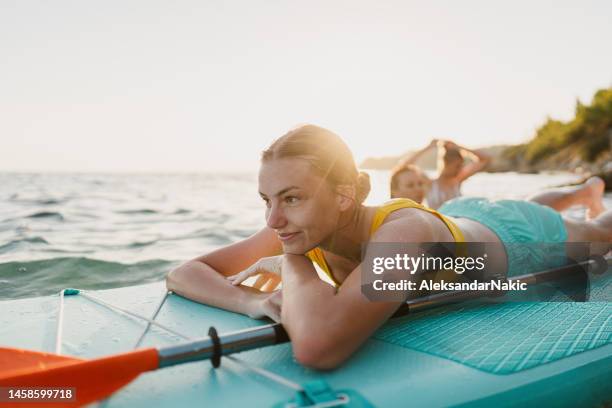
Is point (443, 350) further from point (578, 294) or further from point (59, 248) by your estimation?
point (59, 248)

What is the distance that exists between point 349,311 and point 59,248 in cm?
484

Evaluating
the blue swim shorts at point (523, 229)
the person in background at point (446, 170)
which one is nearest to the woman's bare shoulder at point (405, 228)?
the blue swim shorts at point (523, 229)

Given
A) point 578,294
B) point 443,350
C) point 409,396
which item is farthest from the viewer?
point 578,294

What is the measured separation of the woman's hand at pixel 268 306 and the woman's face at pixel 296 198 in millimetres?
314

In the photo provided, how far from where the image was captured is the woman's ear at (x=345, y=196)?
188 centimetres

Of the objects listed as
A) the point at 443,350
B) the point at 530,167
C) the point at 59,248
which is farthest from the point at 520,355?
the point at 530,167

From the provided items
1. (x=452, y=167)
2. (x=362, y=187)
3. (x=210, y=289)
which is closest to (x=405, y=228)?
(x=362, y=187)

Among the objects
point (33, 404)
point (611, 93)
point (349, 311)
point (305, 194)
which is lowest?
point (33, 404)

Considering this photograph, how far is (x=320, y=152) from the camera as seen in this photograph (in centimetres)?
181

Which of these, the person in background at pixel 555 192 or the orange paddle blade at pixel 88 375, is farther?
the person in background at pixel 555 192

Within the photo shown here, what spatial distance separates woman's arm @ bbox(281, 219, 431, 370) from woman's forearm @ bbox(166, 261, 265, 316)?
0.53 metres

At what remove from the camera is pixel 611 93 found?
129 feet

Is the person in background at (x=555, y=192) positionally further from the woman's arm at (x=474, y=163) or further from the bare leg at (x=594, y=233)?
the woman's arm at (x=474, y=163)

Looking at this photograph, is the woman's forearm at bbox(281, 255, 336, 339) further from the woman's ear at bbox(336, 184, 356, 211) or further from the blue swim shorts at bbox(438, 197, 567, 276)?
the blue swim shorts at bbox(438, 197, 567, 276)
